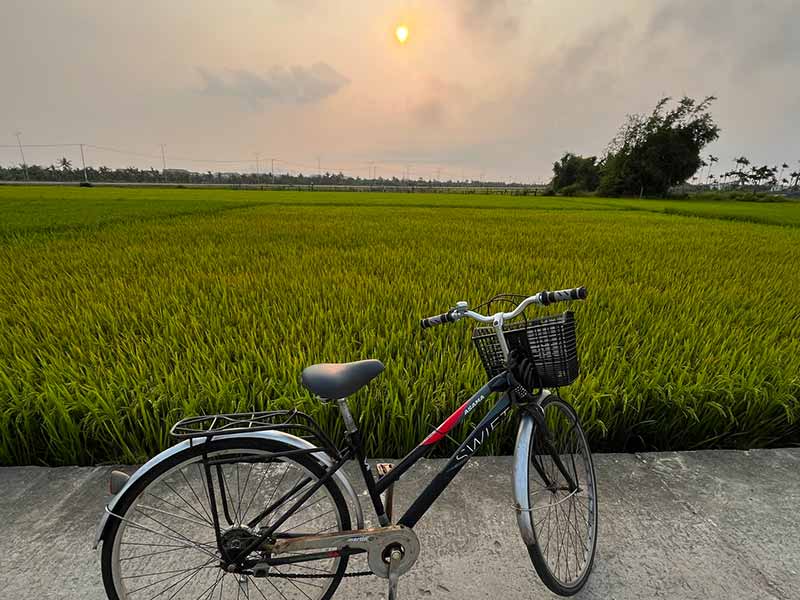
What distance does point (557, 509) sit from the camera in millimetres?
1576

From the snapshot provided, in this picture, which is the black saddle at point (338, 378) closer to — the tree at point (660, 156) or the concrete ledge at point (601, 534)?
the concrete ledge at point (601, 534)

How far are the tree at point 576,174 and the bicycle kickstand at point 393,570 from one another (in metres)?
59.3

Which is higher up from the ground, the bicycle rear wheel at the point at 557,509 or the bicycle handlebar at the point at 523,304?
the bicycle handlebar at the point at 523,304

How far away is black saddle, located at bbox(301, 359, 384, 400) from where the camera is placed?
3.51 ft

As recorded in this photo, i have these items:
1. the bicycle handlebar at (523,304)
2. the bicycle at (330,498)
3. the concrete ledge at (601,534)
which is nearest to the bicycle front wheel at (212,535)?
the bicycle at (330,498)

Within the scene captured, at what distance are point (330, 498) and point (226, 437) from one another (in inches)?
15.3

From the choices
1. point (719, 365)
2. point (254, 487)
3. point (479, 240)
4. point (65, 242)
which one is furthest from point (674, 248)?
point (65, 242)

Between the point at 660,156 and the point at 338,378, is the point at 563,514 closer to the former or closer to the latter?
the point at 338,378

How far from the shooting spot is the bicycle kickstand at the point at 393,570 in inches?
45.5

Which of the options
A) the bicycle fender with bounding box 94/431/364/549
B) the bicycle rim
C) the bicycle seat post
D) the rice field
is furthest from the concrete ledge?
the bicycle seat post

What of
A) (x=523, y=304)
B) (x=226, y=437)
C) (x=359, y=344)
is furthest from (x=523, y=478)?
(x=359, y=344)

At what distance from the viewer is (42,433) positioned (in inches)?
75.5

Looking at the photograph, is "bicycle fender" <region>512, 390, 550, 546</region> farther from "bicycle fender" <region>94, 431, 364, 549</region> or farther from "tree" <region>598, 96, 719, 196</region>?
"tree" <region>598, 96, 719, 196</region>

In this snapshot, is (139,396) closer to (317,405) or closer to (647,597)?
(317,405)
